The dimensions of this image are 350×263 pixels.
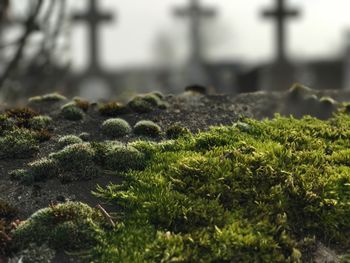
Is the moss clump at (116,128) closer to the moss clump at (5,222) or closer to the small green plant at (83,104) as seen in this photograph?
the small green plant at (83,104)

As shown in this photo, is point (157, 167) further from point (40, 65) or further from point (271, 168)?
point (40, 65)

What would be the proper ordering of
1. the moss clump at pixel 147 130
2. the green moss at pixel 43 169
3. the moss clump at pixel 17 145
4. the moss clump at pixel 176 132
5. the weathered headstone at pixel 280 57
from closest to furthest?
the green moss at pixel 43 169, the moss clump at pixel 17 145, the moss clump at pixel 176 132, the moss clump at pixel 147 130, the weathered headstone at pixel 280 57

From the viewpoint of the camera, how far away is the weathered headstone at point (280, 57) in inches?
1228

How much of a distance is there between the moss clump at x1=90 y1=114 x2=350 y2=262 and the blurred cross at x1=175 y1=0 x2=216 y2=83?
23814mm

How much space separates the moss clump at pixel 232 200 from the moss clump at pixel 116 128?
106 centimetres

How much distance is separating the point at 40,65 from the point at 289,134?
1249 centimetres

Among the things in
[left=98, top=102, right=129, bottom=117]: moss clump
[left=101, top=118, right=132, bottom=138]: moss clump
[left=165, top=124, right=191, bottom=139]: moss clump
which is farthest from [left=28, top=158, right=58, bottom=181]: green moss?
[left=98, top=102, right=129, bottom=117]: moss clump

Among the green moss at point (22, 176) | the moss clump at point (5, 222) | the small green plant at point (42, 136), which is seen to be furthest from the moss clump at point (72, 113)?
the moss clump at point (5, 222)

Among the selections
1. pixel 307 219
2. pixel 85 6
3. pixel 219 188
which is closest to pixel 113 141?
pixel 219 188

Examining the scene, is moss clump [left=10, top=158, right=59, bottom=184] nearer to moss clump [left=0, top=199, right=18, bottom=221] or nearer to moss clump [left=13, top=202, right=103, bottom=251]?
moss clump [left=0, top=199, right=18, bottom=221]

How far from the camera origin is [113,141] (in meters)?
10.5

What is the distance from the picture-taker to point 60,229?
26.0 feet

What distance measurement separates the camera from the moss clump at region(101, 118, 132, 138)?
36.3 feet

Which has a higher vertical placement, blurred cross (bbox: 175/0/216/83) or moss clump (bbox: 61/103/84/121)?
blurred cross (bbox: 175/0/216/83)
